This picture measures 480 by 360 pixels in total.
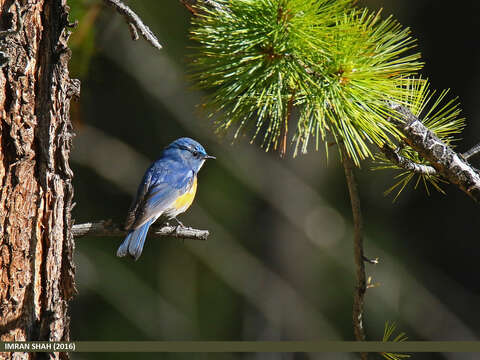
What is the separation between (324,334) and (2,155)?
6279mm

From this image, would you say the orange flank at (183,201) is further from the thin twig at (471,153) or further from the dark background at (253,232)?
the dark background at (253,232)

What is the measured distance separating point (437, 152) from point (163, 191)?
80.7 inches

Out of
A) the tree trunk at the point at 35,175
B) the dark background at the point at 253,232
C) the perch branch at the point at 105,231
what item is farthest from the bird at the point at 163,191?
the dark background at the point at 253,232

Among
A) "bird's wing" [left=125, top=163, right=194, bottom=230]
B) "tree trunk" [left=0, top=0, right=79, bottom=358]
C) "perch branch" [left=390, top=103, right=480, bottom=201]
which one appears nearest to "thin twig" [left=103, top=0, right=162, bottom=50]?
"tree trunk" [left=0, top=0, right=79, bottom=358]

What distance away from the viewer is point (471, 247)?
20.4ft

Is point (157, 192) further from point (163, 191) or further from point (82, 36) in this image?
point (82, 36)

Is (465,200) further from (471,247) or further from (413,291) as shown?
(413,291)

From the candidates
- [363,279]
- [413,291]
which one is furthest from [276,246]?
[363,279]

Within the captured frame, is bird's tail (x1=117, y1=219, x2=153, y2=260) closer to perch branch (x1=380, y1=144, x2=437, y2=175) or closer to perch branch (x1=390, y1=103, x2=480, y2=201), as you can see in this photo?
perch branch (x1=380, y1=144, x2=437, y2=175)

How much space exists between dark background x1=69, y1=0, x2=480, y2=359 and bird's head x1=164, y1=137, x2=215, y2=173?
2549 mm

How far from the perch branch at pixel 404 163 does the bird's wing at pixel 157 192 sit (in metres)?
1.54

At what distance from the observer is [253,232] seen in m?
7.76

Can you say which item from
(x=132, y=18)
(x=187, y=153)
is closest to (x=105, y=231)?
(x=132, y=18)

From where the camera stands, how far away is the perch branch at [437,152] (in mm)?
1962
